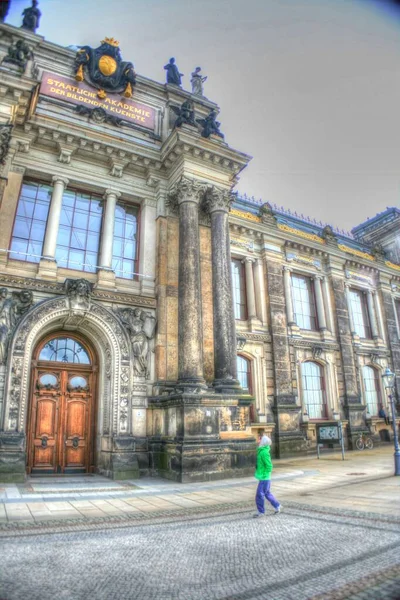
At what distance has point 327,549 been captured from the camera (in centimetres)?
530

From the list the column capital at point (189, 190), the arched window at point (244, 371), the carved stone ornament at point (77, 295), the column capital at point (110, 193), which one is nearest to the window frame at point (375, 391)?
the arched window at point (244, 371)

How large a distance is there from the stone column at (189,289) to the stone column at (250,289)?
7.73 meters

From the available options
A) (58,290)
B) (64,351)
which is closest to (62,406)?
(64,351)

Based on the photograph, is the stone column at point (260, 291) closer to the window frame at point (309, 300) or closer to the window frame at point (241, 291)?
the window frame at point (241, 291)

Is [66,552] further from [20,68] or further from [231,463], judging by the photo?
[20,68]

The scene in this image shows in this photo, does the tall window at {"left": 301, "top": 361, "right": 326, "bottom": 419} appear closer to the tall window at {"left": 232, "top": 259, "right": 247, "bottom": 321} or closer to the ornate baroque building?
the ornate baroque building

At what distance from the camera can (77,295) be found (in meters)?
13.5

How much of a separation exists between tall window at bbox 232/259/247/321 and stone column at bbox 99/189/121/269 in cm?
870

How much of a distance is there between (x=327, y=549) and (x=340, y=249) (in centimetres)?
2379

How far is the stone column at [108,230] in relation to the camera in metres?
15.0

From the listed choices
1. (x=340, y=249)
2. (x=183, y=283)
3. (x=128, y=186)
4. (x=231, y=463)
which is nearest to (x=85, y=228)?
(x=128, y=186)

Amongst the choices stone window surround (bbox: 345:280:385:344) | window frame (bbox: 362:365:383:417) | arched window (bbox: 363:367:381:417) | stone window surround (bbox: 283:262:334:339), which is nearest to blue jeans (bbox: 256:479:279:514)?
stone window surround (bbox: 283:262:334:339)

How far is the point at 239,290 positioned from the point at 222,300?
7.90 metres

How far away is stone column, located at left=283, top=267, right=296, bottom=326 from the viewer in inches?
909
